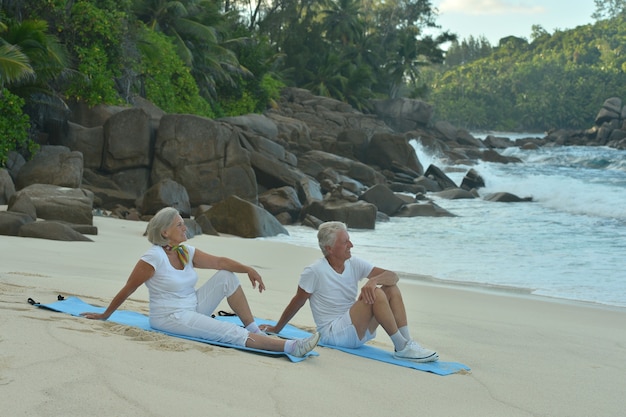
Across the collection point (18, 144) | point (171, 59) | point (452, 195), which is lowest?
point (452, 195)

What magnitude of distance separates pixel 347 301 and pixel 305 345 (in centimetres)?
98

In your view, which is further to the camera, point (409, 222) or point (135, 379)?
point (409, 222)

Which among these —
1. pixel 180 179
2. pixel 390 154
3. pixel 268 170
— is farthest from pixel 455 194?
pixel 180 179

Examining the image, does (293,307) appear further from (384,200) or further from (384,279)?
(384,200)

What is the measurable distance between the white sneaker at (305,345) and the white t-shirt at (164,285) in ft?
2.95

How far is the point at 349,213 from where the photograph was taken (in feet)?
60.7

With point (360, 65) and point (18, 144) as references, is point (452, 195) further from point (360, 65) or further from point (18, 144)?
point (360, 65)

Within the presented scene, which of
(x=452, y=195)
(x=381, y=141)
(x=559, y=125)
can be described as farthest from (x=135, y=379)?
(x=559, y=125)

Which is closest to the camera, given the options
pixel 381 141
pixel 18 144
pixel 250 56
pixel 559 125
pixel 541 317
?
pixel 541 317

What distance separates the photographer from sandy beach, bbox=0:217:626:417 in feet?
12.0

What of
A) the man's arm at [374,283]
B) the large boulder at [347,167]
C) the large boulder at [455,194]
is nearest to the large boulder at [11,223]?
the man's arm at [374,283]

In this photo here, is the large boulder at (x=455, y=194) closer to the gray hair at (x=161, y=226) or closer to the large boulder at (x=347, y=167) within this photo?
the large boulder at (x=347, y=167)

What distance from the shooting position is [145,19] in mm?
→ 32438

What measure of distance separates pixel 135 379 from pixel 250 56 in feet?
125
